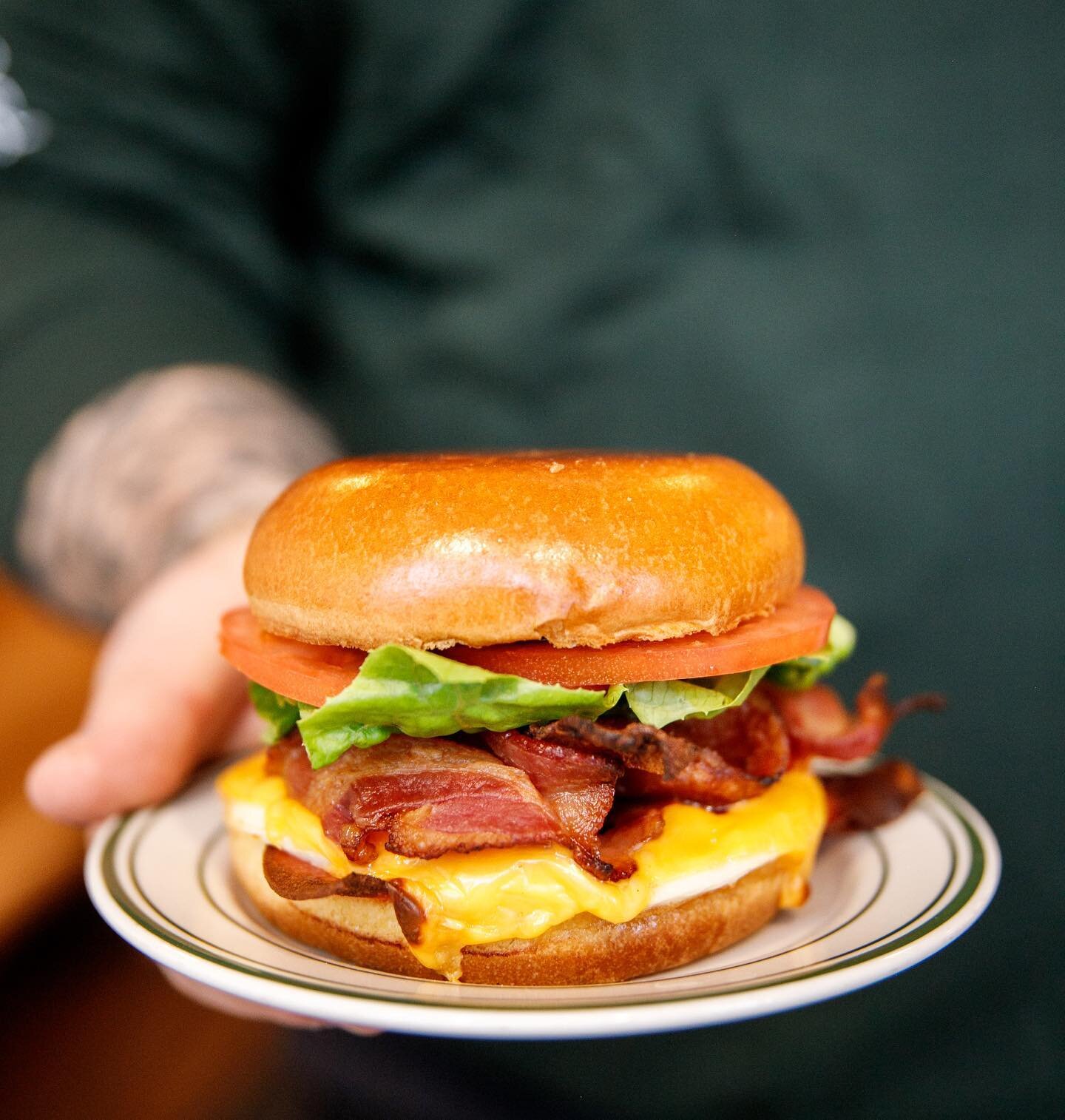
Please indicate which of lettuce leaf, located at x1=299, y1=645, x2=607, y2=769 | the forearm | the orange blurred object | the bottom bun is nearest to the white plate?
the bottom bun

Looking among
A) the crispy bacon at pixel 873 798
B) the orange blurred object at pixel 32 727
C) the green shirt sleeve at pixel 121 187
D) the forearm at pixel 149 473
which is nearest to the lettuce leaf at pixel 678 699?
the crispy bacon at pixel 873 798

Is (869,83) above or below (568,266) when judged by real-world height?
above

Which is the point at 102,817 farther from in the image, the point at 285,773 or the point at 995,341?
the point at 995,341

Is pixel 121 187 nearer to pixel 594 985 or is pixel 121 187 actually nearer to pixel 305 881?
pixel 305 881

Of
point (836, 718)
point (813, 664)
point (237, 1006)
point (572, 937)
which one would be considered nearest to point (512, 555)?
point (572, 937)

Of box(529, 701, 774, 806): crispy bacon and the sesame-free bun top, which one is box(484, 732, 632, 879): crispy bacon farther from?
the sesame-free bun top

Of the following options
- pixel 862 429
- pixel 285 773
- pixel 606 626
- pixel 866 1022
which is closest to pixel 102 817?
pixel 285 773

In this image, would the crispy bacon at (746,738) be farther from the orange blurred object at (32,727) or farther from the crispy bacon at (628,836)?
the orange blurred object at (32,727)
